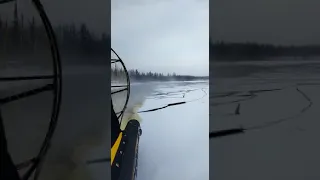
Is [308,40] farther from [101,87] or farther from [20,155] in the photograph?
[20,155]

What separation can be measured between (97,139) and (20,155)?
15.1 inches

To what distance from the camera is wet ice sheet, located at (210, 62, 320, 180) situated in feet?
6.71

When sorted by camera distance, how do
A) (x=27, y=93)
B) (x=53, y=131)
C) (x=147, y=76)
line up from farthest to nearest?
(x=147, y=76) → (x=53, y=131) → (x=27, y=93)

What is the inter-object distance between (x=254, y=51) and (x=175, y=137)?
60cm

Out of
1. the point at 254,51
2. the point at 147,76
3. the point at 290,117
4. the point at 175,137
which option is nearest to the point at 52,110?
the point at 147,76

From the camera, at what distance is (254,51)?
2.04 metres

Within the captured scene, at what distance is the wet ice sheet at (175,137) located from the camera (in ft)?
6.73

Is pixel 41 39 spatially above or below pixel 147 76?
above

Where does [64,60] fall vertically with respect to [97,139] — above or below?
above

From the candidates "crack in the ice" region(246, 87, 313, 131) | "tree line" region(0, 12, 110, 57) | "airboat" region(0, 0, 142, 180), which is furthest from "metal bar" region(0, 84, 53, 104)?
"crack in the ice" region(246, 87, 313, 131)

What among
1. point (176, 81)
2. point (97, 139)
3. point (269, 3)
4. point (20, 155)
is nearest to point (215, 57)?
point (176, 81)

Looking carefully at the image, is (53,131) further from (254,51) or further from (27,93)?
(254,51)

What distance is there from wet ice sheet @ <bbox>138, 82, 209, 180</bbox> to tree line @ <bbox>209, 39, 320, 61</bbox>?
0.59 feet

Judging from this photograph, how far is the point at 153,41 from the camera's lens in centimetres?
203
